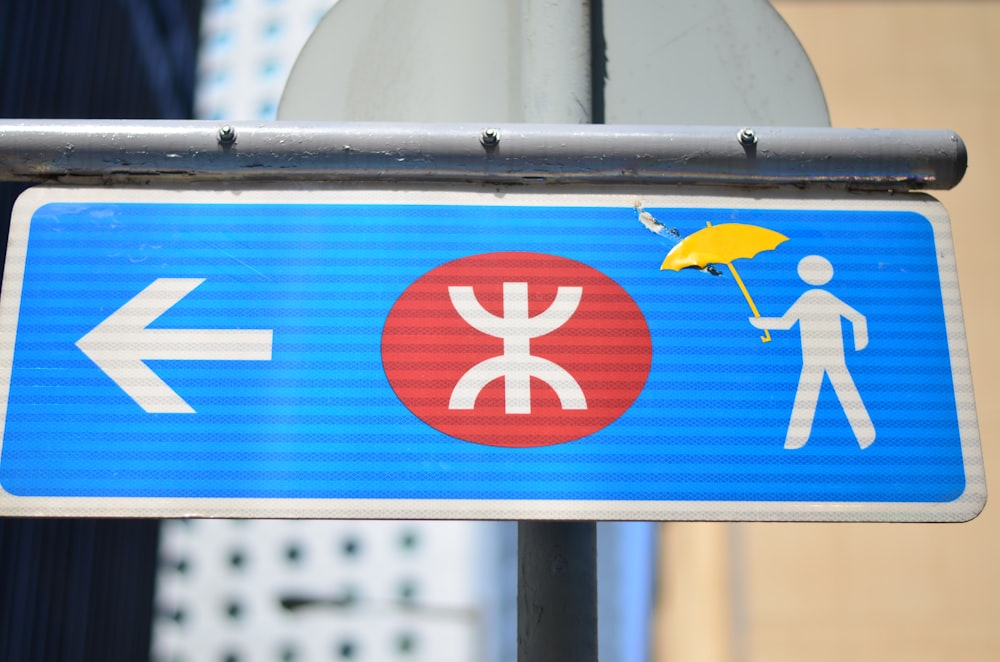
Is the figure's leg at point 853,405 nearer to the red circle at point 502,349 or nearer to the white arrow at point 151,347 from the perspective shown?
the red circle at point 502,349

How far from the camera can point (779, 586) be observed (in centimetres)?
568

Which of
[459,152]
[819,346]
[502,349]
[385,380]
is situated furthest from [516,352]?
[819,346]

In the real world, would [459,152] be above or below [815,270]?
above

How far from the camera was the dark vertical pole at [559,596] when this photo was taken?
1.22 metres

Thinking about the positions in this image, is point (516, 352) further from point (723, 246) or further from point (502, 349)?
point (723, 246)

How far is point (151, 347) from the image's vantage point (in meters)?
1.12

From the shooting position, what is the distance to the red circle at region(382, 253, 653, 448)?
1102 mm

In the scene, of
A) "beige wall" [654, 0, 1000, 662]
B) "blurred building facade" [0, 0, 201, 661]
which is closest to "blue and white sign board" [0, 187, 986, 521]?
"blurred building facade" [0, 0, 201, 661]

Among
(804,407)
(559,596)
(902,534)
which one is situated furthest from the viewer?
(902,534)

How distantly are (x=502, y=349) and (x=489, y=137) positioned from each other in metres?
0.28

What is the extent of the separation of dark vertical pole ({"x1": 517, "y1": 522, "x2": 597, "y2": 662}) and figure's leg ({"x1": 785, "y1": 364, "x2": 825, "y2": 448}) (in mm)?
310

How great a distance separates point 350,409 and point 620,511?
35 centimetres

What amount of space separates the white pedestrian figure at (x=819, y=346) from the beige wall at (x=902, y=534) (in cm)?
480

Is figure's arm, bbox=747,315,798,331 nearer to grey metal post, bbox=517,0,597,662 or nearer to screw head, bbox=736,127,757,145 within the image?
screw head, bbox=736,127,757,145
